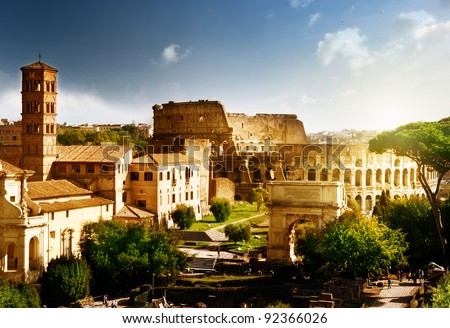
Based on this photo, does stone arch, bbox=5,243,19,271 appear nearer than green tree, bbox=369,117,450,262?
Yes

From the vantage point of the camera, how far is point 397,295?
11797 mm

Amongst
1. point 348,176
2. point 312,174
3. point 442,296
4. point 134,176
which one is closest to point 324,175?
point 312,174

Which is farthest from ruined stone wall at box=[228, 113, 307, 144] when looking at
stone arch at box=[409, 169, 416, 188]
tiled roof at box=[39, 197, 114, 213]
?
tiled roof at box=[39, 197, 114, 213]

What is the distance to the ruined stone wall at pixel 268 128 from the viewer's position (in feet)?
141

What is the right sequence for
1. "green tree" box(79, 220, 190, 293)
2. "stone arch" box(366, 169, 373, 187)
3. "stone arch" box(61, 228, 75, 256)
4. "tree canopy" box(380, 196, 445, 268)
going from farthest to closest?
1. "stone arch" box(366, 169, 373, 187)
2. "stone arch" box(61, 228, 75, 256)
3. "green tree" box(79, 220, 190, 293)
4. "tree canopy" box(380, 196, 445, 268)

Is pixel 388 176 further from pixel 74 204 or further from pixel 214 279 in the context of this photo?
pixel 214 279

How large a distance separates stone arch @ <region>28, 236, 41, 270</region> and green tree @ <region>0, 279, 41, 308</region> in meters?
1.79

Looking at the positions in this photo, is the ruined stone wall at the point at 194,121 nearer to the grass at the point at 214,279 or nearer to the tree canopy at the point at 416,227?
the tree canopy at the point at 416,227

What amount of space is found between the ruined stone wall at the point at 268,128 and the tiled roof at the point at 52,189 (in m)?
24.1

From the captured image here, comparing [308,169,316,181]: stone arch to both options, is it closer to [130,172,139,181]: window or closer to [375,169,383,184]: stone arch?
[375,169,383,184]: stone arch

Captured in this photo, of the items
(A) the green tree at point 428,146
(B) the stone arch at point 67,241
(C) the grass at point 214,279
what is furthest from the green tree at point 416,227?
(B) the stone arch at point 67,241

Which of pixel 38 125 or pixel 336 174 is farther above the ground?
pixel 38 125

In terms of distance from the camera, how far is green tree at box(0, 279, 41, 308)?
11305mm

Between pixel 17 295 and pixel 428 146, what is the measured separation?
9.15m
